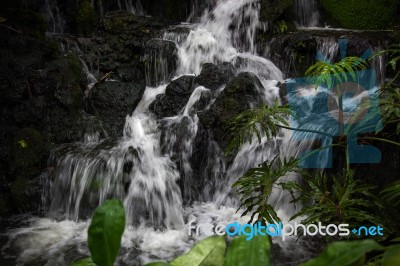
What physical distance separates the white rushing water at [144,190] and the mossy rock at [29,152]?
24 cm

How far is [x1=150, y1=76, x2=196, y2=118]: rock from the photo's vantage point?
246 inches

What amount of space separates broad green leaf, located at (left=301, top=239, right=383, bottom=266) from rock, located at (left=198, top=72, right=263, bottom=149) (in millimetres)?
4549

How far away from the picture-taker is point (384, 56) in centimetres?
640

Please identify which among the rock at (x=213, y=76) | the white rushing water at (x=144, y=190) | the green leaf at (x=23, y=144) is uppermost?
the rock at (x=213, y=76)

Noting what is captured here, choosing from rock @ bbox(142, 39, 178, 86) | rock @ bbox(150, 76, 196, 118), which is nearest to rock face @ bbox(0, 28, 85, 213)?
rock @ bbox(150, 76, 196, 118)

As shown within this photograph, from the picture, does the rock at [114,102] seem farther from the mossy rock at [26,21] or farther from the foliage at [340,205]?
the foliage at [340,205]

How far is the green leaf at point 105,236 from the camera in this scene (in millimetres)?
607

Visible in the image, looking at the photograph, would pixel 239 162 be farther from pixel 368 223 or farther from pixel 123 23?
pixel 123 23

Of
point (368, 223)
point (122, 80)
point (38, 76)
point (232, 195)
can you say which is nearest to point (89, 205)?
point (232, 195)

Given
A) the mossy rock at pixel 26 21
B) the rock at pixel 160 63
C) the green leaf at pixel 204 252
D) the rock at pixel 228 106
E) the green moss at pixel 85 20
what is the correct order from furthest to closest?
the green moss at pixel 85 20
the rock at pixel 160 63
the mossy rock at pixel 26 21
the rock at pixel 228 106
the green leaf at pixel 204 252

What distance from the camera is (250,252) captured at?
578mm

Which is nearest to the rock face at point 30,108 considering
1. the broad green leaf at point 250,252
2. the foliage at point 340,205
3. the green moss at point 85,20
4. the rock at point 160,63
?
the rock at point 160,63

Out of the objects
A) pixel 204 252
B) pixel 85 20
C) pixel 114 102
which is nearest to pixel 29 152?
pixel 114 102

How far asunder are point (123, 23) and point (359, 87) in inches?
198
